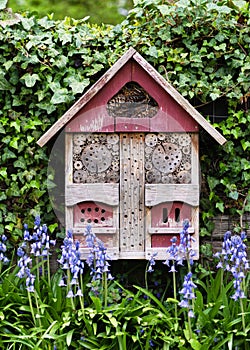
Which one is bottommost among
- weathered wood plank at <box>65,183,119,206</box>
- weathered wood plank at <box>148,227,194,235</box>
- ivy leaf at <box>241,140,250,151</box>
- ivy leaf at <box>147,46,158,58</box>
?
weathered wood plank at <box>148,227,194,235</box>

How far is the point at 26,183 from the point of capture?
4.17m

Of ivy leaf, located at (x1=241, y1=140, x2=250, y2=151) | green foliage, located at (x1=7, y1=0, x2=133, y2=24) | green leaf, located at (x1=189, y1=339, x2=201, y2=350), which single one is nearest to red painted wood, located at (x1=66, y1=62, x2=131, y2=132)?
ivy leaf, located at (x1=241, y1=140, x2=250, y2=151)

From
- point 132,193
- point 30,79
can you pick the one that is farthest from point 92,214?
point 30,79

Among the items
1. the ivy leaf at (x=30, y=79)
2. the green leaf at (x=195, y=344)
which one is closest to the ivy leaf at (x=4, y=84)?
the ivy leaf at (x=30, y=79)

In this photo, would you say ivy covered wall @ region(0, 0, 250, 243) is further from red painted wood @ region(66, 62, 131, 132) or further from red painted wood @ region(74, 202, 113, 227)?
red painted wood @ region(74, 202, 113, 227)

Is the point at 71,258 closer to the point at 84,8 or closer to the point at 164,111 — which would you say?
the point at 164,111

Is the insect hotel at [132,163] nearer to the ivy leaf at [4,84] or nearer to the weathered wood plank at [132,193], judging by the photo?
the weathered wood plank at [132,193]

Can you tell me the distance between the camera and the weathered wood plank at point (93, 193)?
3.77 meters

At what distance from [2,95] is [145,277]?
1715 mm

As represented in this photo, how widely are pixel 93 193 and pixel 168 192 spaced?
0.51m

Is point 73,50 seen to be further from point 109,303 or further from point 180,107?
point 109,303

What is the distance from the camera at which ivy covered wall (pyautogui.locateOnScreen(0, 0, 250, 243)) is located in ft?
13.5

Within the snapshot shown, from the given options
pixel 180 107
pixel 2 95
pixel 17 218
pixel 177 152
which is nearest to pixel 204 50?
pixel 180 107

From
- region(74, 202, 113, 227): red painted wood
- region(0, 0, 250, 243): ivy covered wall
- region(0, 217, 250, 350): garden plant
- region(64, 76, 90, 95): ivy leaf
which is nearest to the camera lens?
region(0, 217, 250, 350): garden plant
